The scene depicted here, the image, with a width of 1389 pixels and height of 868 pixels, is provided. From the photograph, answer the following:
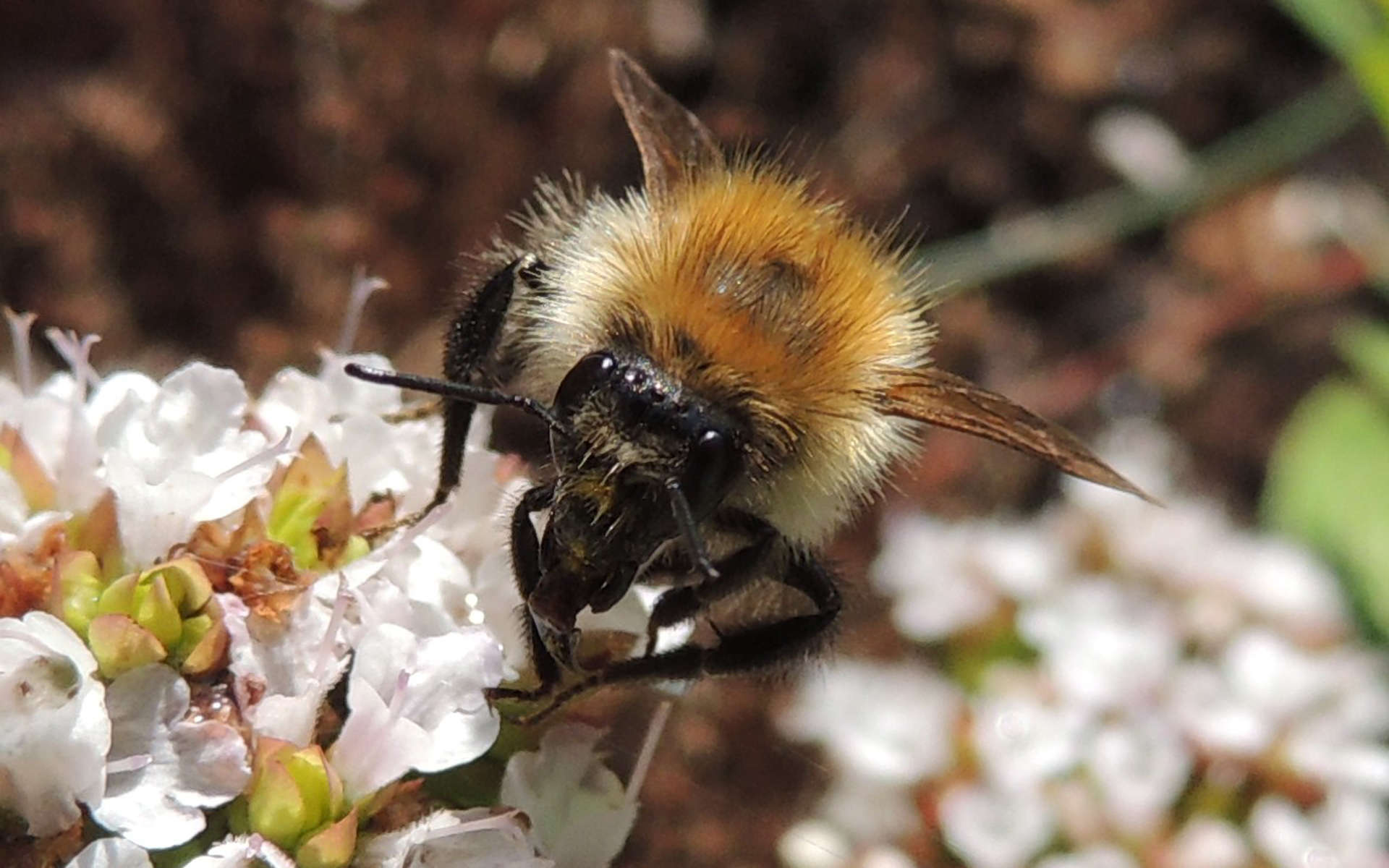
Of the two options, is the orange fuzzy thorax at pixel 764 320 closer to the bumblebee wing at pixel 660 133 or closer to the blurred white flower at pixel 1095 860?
the bumblebee wing at pixel 660 133

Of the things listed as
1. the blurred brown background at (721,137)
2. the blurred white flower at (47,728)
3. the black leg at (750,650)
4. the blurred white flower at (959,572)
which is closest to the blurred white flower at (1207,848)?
the blurred white flower at (959,572)

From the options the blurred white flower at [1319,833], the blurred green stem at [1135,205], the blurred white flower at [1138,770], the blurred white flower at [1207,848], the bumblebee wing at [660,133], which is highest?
the bumblebee wing at [660,133]

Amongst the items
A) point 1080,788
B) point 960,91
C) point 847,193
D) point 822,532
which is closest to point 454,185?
point 847,193

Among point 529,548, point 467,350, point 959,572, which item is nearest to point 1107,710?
point 959,572

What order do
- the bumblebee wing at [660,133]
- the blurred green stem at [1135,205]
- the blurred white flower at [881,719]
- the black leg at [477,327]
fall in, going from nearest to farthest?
the black leg at [477,327]
the bumblebee wing at [660,133]
the blurred white flower at [881,719]
the blurred green stem at [1135,205]

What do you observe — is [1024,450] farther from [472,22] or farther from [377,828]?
[472,22]

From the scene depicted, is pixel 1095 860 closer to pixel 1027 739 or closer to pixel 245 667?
pixel 1027 739

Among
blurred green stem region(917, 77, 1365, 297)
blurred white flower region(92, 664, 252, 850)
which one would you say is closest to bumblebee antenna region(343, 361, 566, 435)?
blurred white flower region(92, 664, 252, 850)
